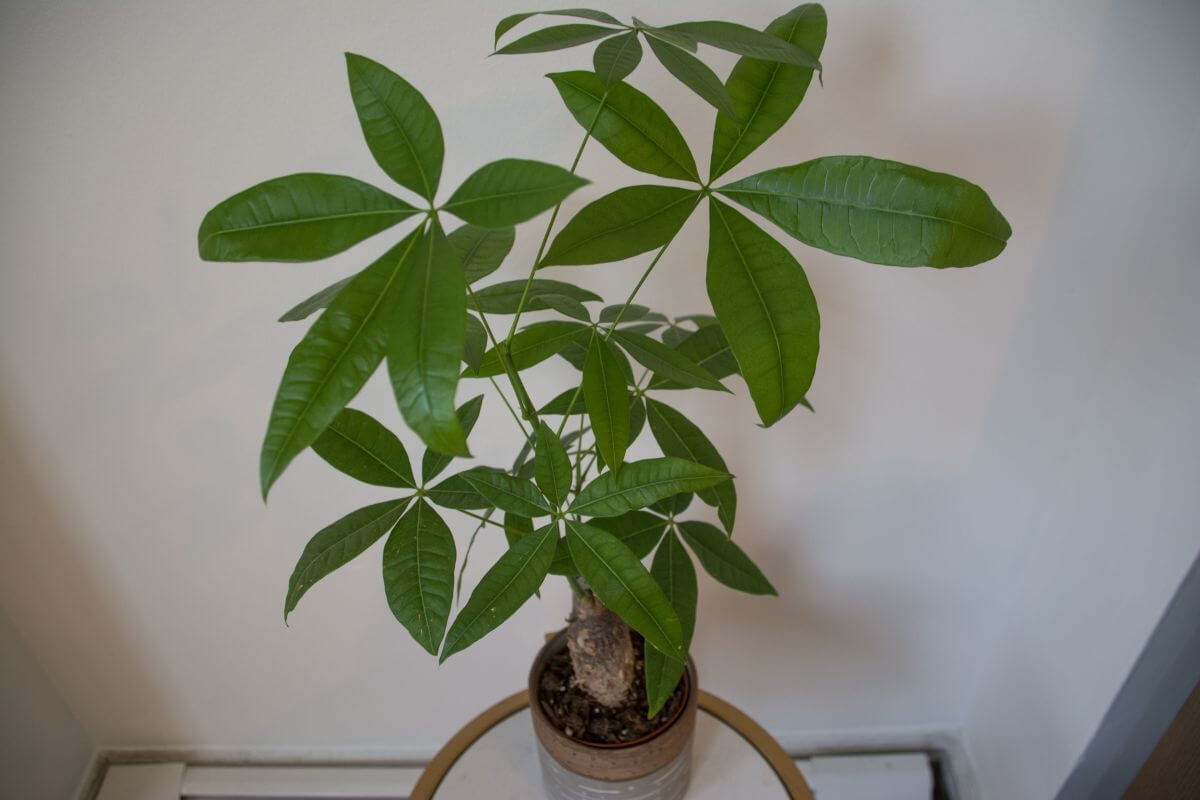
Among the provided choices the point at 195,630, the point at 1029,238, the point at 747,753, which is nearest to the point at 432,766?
the point at 747,753

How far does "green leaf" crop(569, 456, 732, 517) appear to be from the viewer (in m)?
0.78

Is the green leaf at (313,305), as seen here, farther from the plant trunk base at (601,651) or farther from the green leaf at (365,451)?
the plant trunk base at (601,651)

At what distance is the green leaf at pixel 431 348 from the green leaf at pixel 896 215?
0.32 meters

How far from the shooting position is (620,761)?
95cm

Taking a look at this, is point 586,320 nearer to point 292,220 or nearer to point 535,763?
point 292,220

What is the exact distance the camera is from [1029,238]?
3.60 ft

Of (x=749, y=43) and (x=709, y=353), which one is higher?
(x=749, y=43)

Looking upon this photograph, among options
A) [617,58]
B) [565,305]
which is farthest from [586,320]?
[617,58]

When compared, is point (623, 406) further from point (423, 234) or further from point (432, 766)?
point (432, 766)

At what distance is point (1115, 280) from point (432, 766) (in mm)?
1168

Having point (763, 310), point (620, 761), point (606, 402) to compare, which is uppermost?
point (763, 310)

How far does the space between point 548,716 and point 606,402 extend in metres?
0.46

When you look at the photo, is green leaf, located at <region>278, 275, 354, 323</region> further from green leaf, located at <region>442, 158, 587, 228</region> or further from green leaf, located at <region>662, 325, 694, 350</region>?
green leaf, located at <region>662, 325, 694, 350</region>

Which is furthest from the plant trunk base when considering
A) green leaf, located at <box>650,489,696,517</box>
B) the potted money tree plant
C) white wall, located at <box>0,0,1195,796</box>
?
white wall, located at <box>0,0,1195,796</box>
